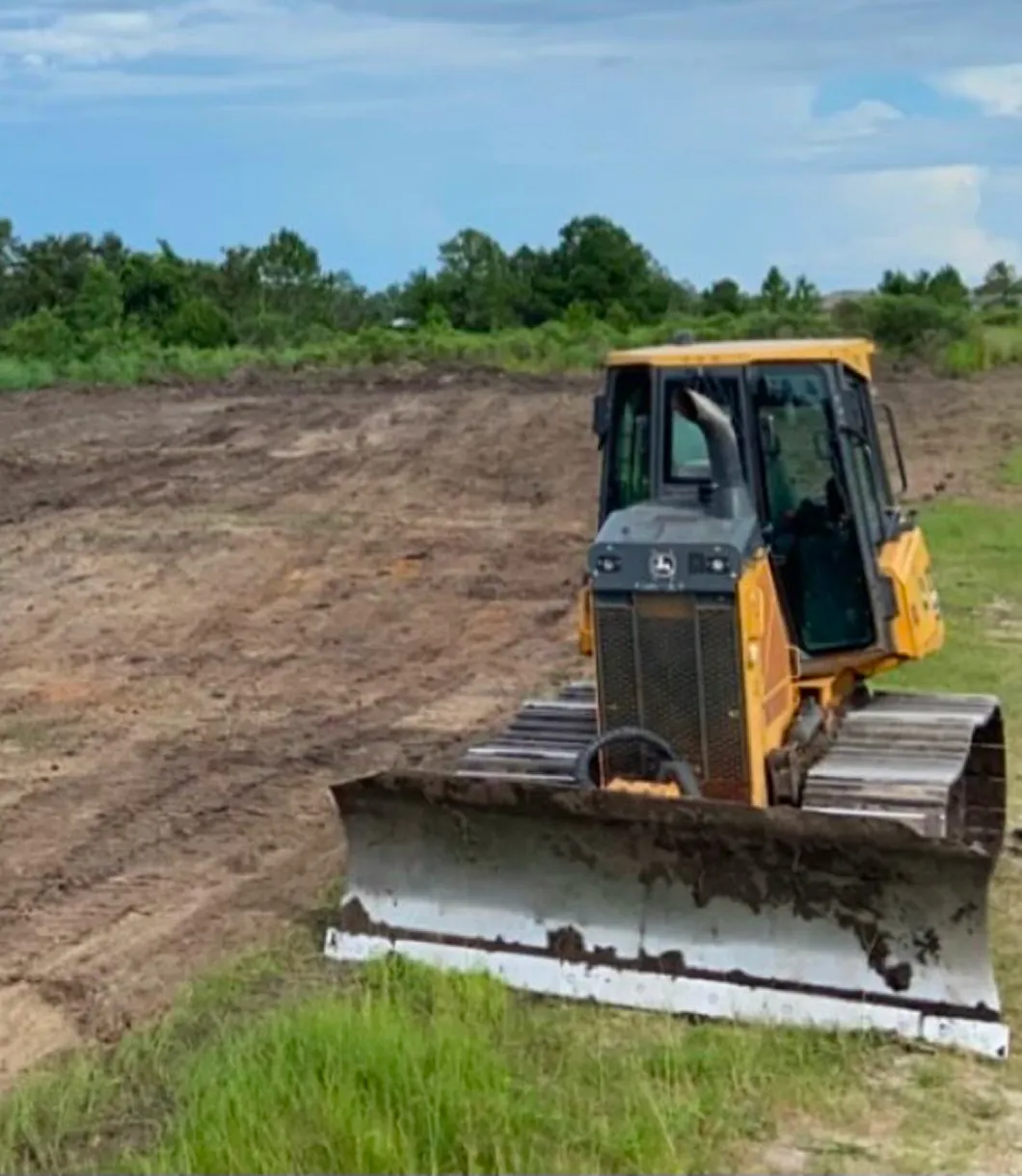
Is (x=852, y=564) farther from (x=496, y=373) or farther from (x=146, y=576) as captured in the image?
(x=496, y=373)

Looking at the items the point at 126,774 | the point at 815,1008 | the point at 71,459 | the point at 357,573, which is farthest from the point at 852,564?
the point at 71,459

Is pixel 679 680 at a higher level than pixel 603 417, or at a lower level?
lower

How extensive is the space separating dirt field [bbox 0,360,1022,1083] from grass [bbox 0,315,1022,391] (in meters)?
5.45

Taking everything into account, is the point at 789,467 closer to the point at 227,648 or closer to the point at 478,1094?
the point at 478,1094

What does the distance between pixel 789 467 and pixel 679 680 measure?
41.2 inches

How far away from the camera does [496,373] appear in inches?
1289

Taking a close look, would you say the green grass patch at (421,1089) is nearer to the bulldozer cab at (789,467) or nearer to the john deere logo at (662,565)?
the john deere logo at (662,565)

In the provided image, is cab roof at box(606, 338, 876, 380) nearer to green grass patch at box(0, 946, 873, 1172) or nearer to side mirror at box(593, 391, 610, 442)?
side mirror at box(593, 391, 610, 442)

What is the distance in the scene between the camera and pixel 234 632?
13.8 m

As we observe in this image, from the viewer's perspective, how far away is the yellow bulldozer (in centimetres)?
639

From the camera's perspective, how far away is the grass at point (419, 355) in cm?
3359

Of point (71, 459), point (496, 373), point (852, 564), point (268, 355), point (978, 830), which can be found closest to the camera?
point (852, 564)

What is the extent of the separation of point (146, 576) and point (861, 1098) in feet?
35.4

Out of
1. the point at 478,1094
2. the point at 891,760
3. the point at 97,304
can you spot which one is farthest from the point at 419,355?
the point at 478,1094
